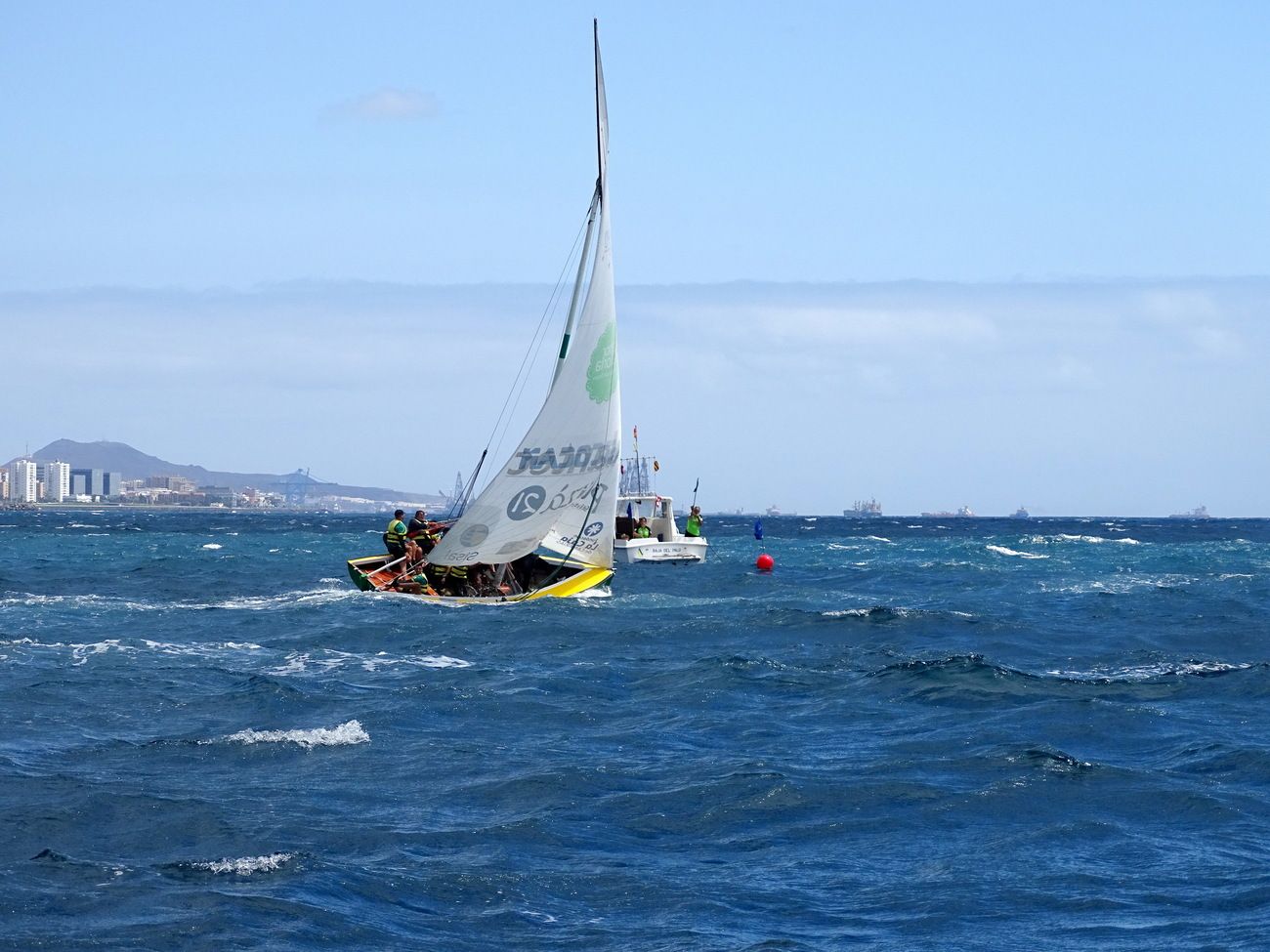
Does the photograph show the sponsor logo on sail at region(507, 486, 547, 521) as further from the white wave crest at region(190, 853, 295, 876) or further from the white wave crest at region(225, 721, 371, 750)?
the white wave crest at region(190, 853, 295, 876)

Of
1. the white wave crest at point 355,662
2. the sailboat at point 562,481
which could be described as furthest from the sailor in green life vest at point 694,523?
the white wave crest at point 355,662

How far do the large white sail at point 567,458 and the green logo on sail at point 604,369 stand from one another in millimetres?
22

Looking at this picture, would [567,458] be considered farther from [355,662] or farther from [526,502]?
[355,662]

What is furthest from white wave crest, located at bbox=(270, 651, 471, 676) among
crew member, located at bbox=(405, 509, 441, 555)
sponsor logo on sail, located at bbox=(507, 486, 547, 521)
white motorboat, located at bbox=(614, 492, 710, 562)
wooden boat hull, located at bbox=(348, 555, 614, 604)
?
white motorboat, located at bbox=(614, 492, 710, 562)

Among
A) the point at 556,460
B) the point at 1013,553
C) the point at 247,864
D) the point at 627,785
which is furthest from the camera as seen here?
the point at 1013,553

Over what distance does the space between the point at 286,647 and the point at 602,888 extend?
51.5ft

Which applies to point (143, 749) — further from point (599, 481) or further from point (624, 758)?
point (599, 481)

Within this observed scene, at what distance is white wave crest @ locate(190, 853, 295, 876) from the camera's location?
11.2 metres

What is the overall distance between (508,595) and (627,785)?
19835mm

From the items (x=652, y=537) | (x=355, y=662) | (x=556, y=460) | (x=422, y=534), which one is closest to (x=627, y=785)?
(x=355, y=662)

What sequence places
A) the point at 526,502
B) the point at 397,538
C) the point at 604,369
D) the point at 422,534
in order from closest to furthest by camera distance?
the point at 526,502
the point at 604,369
the point at 397,538
the point at 422,534

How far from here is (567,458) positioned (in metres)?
33.9

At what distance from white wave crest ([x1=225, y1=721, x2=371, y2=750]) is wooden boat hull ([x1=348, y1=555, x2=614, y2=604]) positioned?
52.3 ft

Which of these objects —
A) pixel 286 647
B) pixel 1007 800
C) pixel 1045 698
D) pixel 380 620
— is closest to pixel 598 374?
pixel 380 620
